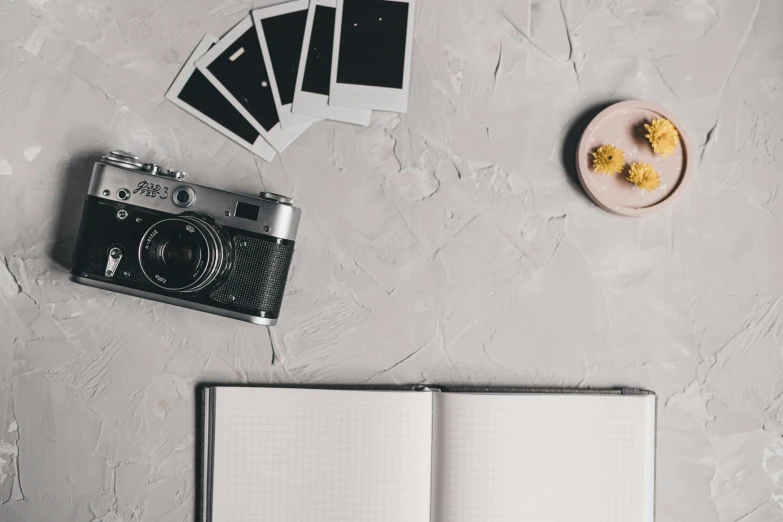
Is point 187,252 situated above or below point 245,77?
below

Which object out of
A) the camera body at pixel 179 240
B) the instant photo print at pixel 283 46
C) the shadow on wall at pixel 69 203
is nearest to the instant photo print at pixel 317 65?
the instant photo print at pixel 283 46

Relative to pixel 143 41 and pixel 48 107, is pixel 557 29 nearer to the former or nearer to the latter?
pixel 143 41

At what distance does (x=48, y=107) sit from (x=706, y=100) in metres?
0.91

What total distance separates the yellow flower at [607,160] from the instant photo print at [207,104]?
1.50ft

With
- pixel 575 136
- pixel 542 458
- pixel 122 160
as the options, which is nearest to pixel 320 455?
pixel 542 458

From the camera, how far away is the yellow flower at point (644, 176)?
0.80m

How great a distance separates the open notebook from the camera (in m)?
0.80

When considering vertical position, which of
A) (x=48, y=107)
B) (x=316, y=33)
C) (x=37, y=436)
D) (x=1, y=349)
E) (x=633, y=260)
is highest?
(x=316, y=33)

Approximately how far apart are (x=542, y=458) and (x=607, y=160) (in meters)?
0.41

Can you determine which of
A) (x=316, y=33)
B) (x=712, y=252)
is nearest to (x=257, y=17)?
(x=316, y=33)

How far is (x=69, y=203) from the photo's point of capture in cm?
82

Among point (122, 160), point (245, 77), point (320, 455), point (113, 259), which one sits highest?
point (245, 77)

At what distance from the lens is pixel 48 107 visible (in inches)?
32.2

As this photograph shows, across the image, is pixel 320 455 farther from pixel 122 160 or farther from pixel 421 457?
pixel 122 160
